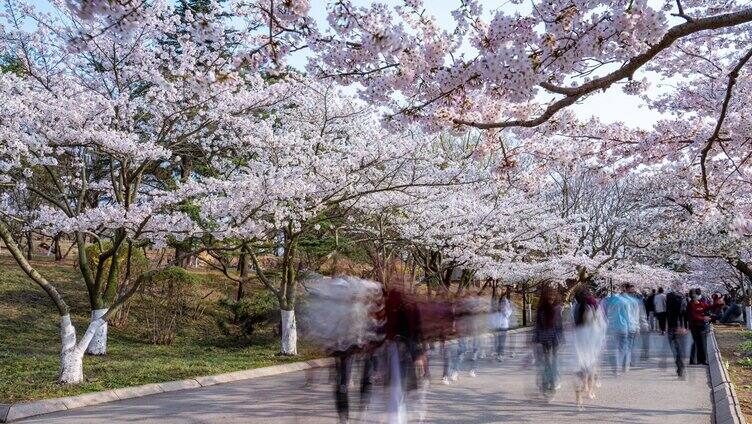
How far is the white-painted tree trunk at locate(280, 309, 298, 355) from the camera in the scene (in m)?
15.3

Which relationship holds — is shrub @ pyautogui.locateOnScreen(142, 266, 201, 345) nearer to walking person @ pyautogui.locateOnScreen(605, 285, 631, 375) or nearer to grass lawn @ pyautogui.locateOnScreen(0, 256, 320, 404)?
grass lawn @ pyautogui.locateOnScreen(0, 256, 320, 404)

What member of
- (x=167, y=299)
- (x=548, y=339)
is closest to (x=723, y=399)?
(x=548, y=339)

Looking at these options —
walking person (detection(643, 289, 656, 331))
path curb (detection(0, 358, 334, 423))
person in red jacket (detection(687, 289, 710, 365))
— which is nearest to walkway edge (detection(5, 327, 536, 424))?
path curb (detection(0, 358, 334, 423))

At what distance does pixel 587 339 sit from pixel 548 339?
619 mm

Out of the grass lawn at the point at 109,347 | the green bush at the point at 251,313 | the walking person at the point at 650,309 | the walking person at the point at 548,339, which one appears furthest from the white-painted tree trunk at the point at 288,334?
the walking person at the point at 650,309

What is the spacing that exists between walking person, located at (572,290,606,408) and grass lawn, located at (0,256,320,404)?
4594 mm

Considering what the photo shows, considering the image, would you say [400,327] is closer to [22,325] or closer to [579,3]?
[579,3]

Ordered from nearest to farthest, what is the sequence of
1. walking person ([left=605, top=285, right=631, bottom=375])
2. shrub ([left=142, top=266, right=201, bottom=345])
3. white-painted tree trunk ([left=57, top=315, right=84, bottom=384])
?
1. white-painted tree trunk ([left=57, top=315, right=84, bottom=384])
2. walking person ([left=605, top=285, right=631, bottom=375])
3. shrub ([left=142, top=266, right=201, bottom=345])

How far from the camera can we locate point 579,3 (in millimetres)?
5352

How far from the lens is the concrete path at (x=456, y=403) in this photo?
25.2 feet

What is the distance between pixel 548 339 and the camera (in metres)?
9.66

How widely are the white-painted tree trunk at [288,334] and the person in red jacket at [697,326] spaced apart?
8.98 m

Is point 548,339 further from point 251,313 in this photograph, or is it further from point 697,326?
point 251,313

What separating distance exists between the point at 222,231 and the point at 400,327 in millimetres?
6156
